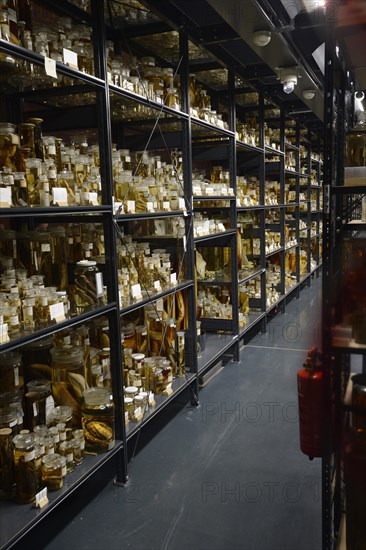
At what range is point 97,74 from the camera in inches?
89.5

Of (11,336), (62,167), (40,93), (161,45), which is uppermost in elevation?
(161,45)

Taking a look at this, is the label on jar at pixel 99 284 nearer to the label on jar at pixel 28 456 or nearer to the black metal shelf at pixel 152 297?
the black metal shelf at pixel 152 297

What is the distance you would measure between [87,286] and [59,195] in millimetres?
521

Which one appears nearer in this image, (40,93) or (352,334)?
(352,334)

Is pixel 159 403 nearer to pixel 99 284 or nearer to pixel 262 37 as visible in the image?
pixel 99 284

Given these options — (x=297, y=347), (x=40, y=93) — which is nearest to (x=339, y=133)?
(x=40, y=93)

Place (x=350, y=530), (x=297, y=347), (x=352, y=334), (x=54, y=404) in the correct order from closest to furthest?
1. (x=352, y=334)
2. (x=350, y=530)
3. (x=54, y=404)
4. (x=297, y=347)

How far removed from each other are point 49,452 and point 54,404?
287 mm

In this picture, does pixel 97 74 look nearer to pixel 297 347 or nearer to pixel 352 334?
pixel 352 334

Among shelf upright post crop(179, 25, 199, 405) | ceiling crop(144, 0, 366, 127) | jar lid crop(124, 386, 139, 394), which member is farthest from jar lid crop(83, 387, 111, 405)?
ceiling crop(144, 0, 366, 127)

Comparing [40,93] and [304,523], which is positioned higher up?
[40,93]

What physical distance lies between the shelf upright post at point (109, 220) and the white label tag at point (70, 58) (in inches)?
6.3

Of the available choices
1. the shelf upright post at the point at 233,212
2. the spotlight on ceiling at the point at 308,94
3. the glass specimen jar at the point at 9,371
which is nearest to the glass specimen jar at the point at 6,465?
the glass specimen jar at the point at 9,371

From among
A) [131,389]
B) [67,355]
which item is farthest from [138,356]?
[67,355]
